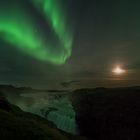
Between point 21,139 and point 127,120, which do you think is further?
point 127,120

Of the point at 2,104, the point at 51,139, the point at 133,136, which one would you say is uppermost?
the point at 2,104

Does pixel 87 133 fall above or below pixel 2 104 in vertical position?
below

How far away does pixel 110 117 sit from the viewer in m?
107

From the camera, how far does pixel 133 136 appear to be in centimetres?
8850

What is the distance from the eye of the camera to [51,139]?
40.1 metres

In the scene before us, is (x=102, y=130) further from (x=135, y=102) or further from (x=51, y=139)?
(x=51, y=139)

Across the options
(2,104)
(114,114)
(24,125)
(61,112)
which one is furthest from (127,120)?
(24,125)

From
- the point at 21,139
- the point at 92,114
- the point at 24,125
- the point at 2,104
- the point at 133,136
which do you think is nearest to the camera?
the point at 21,139

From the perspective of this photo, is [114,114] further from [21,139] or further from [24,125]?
[21,139]

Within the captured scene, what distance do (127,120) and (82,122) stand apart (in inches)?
778

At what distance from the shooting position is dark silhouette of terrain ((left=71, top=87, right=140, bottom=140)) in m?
92.6

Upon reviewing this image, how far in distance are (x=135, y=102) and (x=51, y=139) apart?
83.9m

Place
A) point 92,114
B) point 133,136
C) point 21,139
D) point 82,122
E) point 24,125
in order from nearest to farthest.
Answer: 1. point 21,139
2. point 24,125
3. point 133,136
4. point 82,122
5. point 92,114

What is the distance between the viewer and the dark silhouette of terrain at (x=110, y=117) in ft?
304
